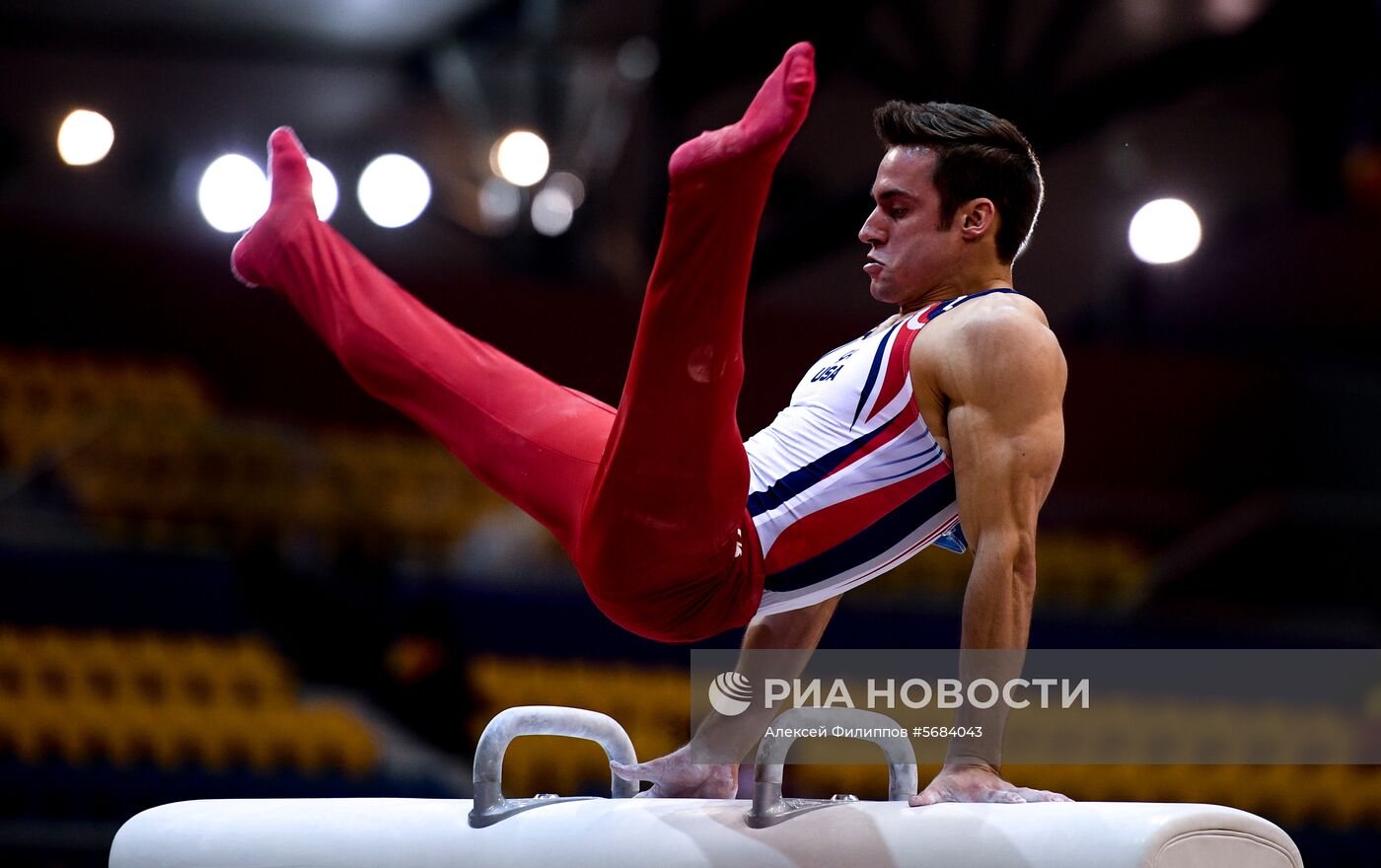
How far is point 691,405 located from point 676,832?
2.29 feet

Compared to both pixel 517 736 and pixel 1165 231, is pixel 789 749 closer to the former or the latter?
pixel 517 736

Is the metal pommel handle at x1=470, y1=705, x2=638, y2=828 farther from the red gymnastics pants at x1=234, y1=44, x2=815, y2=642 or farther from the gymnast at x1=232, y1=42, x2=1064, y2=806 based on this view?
the red gymnastics pants at x1=234, y1=44, x2=815, y2=642

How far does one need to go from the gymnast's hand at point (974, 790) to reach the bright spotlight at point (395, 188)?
10.8m

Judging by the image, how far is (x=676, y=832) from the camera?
2.38 metres

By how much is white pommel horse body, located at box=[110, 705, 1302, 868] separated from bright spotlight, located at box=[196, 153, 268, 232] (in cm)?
874

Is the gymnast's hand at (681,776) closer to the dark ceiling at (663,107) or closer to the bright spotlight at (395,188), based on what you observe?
the dark ceiling at (663,107)

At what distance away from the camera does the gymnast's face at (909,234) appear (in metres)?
2.80

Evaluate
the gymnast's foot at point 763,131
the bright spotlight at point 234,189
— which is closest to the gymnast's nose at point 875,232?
the gymnast's foot at point 763,131

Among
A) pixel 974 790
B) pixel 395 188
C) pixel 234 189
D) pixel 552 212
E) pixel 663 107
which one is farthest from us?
pixel 552 212

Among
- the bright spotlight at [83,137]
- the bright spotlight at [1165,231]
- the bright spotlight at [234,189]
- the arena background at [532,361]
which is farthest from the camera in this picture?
the bright spotlight at [83,137]

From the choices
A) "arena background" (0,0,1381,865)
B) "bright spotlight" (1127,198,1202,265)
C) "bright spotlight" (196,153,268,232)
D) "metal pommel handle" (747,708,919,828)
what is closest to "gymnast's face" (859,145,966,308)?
"metal pommel handle" (747,708,919,828)

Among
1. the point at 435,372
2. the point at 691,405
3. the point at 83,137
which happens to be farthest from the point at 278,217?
the point at 83,137

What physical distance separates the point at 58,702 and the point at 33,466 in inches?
78.5

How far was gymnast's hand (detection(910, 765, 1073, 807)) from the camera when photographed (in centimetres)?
225
